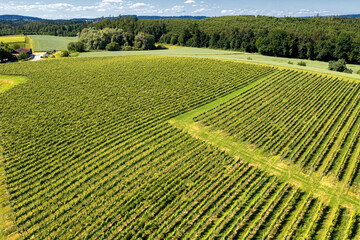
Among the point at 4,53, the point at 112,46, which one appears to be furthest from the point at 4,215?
the point at 112,46

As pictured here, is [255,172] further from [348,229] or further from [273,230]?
[348,229]

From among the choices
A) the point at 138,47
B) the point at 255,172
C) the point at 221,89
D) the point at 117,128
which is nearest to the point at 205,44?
the point at 138,47

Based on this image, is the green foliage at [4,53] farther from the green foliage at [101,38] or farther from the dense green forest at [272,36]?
the dense green forest at [272,36]

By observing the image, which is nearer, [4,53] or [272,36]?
[4,53]

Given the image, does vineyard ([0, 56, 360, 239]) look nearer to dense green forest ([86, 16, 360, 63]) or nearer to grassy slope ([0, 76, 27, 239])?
grassy slope ([0, 76, 27, 239])


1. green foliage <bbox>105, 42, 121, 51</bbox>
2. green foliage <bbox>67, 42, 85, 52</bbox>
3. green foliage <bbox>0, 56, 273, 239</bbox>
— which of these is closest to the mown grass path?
green foliage <bbox>0, 56, 273, 239</bbox>

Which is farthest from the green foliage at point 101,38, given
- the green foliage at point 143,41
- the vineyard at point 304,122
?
the vineyard at point 304,122

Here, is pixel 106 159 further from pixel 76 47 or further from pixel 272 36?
pixel 76 47
